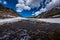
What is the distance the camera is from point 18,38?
462 inches

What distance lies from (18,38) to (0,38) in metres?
1.84

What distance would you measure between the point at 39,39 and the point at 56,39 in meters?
1.55

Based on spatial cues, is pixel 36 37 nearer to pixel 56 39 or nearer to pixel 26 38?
pixel 26 38

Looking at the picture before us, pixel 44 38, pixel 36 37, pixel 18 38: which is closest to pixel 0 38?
pixel 18 38

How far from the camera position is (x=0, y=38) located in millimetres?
11953

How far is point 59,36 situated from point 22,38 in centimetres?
359

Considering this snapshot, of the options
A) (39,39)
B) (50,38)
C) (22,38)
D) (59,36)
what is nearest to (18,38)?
(22,38)

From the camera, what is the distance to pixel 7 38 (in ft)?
38.8

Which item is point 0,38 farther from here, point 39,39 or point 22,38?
point 39,39

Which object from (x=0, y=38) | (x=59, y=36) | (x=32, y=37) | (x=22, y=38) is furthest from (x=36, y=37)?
(x=0, y=38)

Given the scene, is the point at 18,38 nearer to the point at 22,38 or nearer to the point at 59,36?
the point at 22,38

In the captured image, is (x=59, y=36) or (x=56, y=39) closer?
(x=56, y=39)

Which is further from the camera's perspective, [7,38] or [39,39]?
[7,38]

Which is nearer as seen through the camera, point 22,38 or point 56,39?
point 56,39
